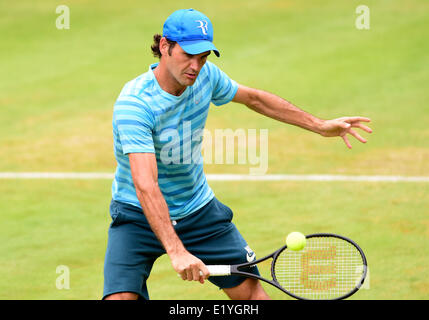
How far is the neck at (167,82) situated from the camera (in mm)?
5359

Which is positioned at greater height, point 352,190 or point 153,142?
point 153,142

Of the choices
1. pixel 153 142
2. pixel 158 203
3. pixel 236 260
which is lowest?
pixel 236 260

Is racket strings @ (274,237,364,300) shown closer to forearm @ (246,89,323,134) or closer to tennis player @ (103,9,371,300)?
tennis player @ (103,9,371,300)

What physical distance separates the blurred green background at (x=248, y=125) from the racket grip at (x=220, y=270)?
1.96 meters

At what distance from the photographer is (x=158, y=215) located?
4.98 meters

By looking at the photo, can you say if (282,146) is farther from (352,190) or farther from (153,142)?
(153,142)

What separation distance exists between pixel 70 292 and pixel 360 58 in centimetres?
937

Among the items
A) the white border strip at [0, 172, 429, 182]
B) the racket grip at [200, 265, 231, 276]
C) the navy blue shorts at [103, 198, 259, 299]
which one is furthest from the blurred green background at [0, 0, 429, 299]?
the racket grip at [200, 265, 231, 276]

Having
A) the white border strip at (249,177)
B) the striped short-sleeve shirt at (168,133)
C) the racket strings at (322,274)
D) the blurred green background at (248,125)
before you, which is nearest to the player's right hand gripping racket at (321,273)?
the racket strings at (322,274)

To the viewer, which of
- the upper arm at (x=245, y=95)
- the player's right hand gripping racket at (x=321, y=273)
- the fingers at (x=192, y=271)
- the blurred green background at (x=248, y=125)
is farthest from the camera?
the blurred green background at (x=248, y=125)

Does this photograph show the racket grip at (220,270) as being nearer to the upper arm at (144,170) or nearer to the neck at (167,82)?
the upper arm at (144,170)
